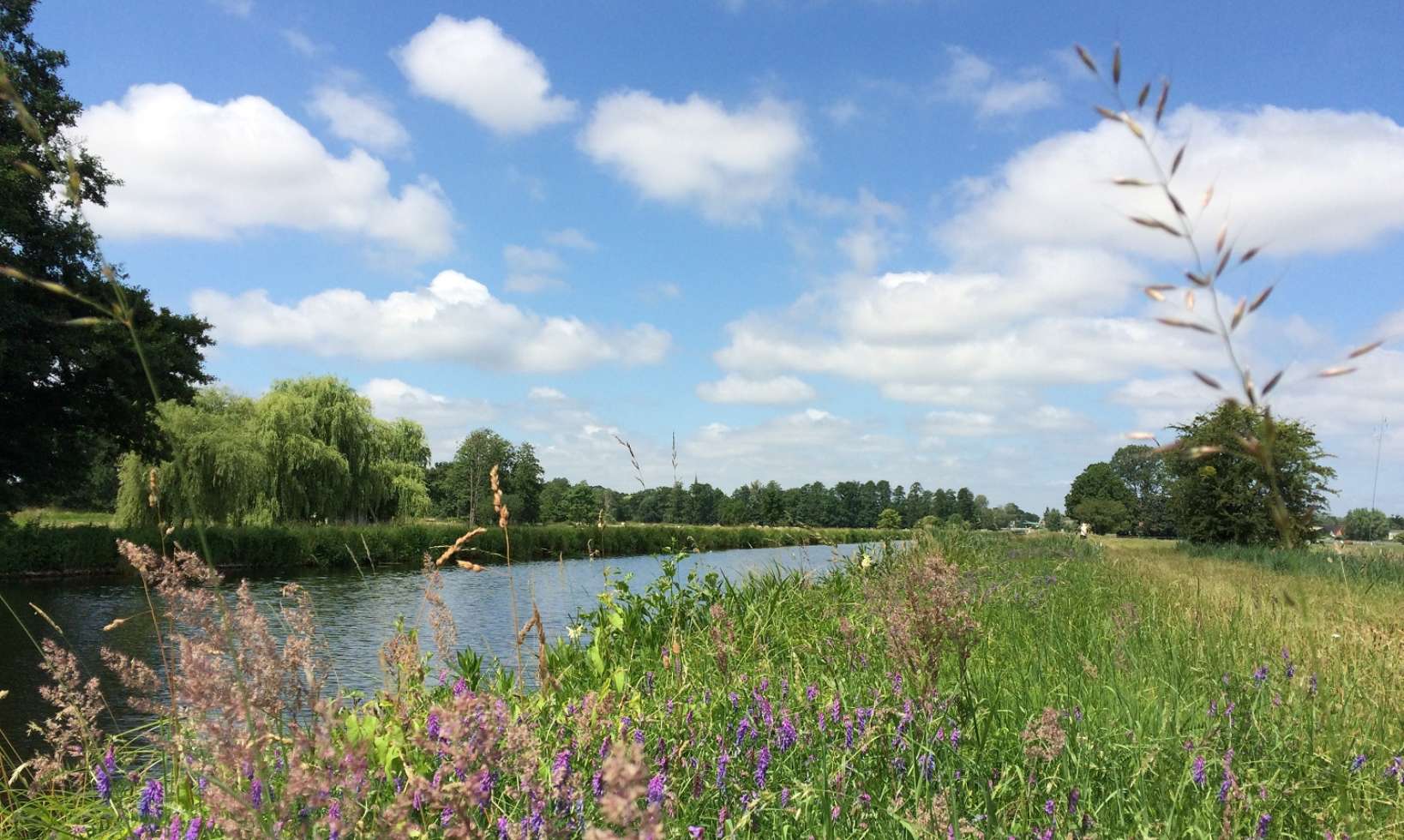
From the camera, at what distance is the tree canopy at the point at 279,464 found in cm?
2691

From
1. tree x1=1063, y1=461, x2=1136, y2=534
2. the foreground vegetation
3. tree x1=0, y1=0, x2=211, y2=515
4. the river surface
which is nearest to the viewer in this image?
the foreground vegetation

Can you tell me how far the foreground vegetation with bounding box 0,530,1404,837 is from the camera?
1.72 meters

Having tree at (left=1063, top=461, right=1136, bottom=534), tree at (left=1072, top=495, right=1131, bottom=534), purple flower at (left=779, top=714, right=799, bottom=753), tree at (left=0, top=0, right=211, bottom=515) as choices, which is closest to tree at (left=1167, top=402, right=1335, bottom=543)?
purple flower at (left=779, top=714, right=799, bottom=753)

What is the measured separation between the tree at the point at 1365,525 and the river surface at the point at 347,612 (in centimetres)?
434

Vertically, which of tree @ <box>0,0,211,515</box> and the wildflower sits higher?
tree @ <box>0,0,211,515</box>

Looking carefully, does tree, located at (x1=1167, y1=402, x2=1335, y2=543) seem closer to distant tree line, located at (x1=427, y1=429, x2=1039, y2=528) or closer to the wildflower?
distant tree line, located at (x1=427, y1=429, x2=1039, y2=528)

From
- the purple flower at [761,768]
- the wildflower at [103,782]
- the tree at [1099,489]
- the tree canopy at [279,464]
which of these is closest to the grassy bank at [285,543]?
the tree canopy at [279,464]

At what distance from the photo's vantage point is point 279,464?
30031mm

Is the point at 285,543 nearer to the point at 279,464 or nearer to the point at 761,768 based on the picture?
the point at 279,464

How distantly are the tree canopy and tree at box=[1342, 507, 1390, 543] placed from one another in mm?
26076

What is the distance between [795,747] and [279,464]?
3136 cm

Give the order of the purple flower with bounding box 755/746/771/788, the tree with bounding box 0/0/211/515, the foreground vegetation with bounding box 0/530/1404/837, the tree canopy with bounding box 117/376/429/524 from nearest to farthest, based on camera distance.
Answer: the foreground vegetation with bounding box 0/530/1404/837
the purple flower with bounding box 755/746/771/788
the tree with bounding box 0/0/211/515
the tree canopy with bounding box 117/376/429/524

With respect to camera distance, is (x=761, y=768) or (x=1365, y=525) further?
(x=1365, y=525)

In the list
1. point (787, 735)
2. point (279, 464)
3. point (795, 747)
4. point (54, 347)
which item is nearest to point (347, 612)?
point (54, 347)
